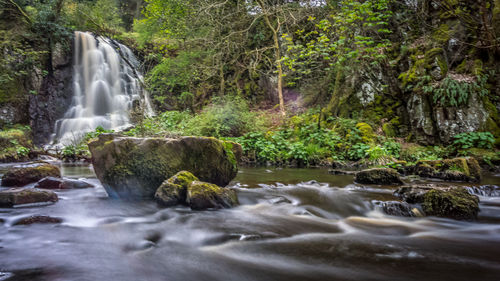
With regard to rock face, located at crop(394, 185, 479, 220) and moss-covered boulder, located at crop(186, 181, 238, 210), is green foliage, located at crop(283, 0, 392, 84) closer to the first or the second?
rock face, located at crop(394, 185, 479, 220)

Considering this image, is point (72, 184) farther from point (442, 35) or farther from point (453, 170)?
point (442, 35)

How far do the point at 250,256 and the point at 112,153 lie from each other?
2.89 m

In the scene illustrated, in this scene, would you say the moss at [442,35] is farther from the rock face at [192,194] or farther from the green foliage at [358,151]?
the rock face at [192,194]

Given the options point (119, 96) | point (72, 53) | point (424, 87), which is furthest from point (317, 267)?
point (72, 53)

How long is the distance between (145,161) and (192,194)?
3.39ft

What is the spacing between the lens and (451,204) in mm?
3553

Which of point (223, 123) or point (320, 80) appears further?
point (320, 80)

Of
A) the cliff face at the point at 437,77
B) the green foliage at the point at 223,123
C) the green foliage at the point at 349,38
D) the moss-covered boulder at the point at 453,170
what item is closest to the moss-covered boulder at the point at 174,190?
the moss-covered boulder at the point at 453,170

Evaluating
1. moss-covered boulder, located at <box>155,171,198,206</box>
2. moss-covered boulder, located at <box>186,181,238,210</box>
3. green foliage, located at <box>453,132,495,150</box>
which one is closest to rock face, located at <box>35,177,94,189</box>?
moss-covered boulder, located at <box>155,171,198,206</box>

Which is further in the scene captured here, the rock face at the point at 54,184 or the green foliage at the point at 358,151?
the green foliage at the point at 358,151

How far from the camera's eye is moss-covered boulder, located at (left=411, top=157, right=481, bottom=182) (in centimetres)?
585

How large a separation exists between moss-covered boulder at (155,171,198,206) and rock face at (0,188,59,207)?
1.67m

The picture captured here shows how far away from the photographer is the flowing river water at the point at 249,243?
201 cm

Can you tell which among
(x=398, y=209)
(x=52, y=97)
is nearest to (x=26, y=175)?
(x=398, y=209)
